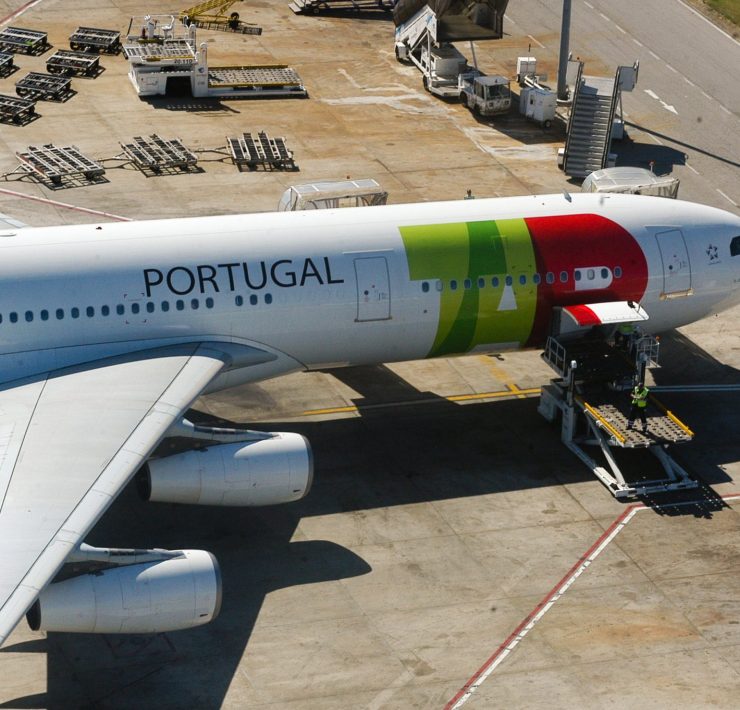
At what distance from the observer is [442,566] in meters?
32.2

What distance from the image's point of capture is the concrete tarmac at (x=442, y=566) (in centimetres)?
2819

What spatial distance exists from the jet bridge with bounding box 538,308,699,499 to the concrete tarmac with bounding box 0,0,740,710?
1.72ft

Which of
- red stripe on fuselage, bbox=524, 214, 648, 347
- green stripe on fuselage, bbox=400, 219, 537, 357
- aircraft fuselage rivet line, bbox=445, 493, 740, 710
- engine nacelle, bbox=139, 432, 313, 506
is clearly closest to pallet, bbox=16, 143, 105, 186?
green stripe on fuselage, bbox=400, 219, 537, 357

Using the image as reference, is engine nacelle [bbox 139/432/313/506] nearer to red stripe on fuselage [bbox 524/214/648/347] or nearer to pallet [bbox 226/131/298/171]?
red stripe on fuselage [bbox 524/214/648/347]

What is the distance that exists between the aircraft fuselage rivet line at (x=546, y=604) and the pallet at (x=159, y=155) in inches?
1127

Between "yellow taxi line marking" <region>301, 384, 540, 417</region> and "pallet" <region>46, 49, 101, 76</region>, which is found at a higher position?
"pallet" <region>46, 49, 101, 76</region>

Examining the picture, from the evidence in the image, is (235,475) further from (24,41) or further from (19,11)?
(19,11)

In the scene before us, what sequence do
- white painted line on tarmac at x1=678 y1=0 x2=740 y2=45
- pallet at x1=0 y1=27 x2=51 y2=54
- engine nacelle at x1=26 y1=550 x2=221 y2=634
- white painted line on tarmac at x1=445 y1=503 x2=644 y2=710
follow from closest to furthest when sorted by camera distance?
engine nacelle at x1=26 y1=550 x2=221 y2=634, white painted line on tarmac at x1=445 y1=503 x2=644 y2=710, pallet at x1=0 y1=27 x2=51 y2=54, white painted line on tarmac at x1=678 y1=0 x2=740 y2=45

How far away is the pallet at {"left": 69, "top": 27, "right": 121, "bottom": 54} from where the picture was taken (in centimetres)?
6844

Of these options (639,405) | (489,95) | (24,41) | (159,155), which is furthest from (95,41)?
(639,405)

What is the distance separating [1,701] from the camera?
27.1 m

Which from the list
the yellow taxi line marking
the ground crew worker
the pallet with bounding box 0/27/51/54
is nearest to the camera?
the ground crew worker

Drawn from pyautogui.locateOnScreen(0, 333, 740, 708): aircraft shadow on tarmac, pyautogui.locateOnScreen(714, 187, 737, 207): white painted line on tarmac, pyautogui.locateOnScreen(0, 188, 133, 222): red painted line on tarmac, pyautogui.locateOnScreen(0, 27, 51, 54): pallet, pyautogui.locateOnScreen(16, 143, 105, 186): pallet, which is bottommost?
pyautogui.locateOnScreen(0, 333, 740, 708): aircraft shadow on tarmac

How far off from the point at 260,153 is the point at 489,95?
1196cm
